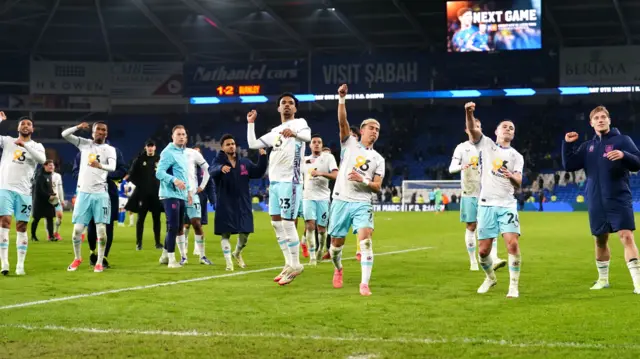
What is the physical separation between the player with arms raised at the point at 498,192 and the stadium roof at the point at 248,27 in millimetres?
39053

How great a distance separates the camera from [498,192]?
443 inches

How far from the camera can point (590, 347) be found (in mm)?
7391

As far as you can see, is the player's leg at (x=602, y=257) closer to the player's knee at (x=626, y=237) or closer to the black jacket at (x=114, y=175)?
the player's knee at (x=626, y=237)

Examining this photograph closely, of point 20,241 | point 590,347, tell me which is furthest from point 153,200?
point 590,347

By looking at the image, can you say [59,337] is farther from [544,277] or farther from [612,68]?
[612,68]

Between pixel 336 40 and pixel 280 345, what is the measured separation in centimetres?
5208

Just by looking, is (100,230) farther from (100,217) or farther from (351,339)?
(351,339)

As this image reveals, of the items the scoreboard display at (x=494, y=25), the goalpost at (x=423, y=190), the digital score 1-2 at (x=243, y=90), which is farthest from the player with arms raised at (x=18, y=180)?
the digital score 1-2 at (x=243, y=90)

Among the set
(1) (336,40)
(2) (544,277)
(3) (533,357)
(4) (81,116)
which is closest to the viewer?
(3) (533,357)

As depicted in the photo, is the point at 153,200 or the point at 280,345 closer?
the point at 280,345

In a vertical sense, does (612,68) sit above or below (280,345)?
above

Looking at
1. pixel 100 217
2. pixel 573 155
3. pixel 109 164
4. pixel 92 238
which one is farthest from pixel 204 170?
pixel 573 155

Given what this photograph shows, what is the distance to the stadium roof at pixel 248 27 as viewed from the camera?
51.4 m

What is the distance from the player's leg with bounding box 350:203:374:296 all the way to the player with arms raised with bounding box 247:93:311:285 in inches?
50.1
